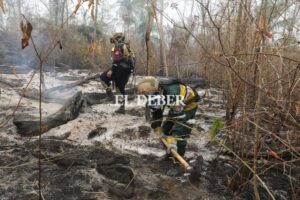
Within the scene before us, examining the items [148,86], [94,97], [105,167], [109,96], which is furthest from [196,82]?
[105,167]

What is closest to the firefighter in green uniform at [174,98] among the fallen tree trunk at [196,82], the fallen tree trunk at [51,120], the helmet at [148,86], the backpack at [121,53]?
the helmet at [148,86]

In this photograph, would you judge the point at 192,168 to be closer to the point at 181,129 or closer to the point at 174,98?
the point at 181,129

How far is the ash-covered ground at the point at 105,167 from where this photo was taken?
3.15 meters

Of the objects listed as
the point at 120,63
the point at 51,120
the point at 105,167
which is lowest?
the point at 105,167

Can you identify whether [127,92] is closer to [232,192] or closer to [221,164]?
[221,164]

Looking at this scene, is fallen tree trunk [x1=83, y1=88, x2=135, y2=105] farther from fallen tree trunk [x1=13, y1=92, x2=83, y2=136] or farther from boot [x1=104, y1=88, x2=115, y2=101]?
fallen tree trunk [x1=13, y1=92, x2=83, y2=136]

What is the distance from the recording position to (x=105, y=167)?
3.64m

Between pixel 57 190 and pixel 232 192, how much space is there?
68.1 inches

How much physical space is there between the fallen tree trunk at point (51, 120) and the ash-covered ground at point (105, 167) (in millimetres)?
88

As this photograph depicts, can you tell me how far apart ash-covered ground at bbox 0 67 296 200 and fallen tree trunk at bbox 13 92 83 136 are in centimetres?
9

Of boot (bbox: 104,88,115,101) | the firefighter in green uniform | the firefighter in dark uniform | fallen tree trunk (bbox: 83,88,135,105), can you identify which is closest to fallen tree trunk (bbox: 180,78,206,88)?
fallen tree trunk (bbox: 83,88,135,105)

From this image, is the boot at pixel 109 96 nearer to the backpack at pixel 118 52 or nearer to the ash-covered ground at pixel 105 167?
the backpack at pixel 118 52

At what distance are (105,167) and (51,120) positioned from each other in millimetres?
1559

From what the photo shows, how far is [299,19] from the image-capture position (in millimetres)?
3164
